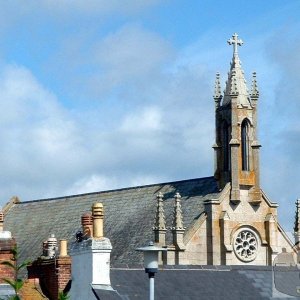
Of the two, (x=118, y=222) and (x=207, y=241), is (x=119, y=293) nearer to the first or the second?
(x=207, y=241)

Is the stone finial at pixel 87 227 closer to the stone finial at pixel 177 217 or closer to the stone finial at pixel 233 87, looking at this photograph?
the stone finial at pixel 177 217

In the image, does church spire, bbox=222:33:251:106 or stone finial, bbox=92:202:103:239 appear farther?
church spire, bbox=222:33:251:106

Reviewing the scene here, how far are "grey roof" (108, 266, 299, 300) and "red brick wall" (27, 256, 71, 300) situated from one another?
141 cm

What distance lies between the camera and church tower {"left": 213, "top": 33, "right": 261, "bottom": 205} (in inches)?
3238

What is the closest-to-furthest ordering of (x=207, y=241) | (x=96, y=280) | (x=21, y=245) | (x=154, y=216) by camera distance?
1. (x=96, y=280)
2. (x=207, y=241)
3. (x=154, y=216)
4. (x=21, y=245)

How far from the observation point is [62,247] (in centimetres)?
4159

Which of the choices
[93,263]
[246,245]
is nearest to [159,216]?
[246,245]

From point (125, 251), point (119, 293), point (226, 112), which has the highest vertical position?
point (226, 112)

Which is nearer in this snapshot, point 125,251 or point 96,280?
point 96,280

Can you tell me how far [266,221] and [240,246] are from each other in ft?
8.20

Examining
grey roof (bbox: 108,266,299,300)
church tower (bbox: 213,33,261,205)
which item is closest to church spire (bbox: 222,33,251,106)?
church tower (bbox: 213,33,261,205)

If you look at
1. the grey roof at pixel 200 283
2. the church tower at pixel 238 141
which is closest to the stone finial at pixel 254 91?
the church tower at pixel 238 141

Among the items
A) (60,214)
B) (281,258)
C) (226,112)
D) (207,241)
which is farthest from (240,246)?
(281,258)

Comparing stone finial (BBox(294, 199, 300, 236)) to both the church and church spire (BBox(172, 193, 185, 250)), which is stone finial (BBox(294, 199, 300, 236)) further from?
church spire (BBox(172, 193, 185, 250))
